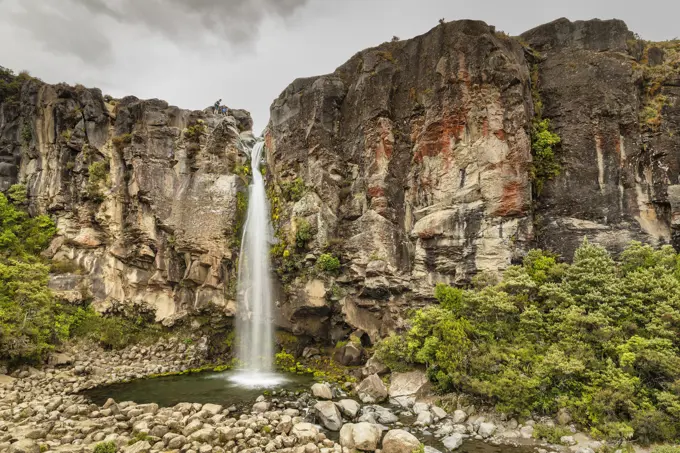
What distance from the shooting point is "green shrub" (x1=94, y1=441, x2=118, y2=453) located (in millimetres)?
12016

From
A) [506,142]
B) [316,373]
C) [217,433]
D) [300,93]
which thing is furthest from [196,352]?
[506,142]

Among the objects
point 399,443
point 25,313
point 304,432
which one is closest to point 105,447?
point 304,432

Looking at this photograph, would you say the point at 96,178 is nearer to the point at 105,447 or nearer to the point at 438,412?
the point at 105,447

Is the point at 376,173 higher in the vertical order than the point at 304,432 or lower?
higher

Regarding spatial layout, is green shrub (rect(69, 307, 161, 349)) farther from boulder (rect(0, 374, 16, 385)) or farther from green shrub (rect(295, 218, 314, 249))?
green shrub (rect(295, 218, 314, 249))

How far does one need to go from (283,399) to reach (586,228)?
18.5 meters

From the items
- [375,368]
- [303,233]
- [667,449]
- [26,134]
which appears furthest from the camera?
[26,134]

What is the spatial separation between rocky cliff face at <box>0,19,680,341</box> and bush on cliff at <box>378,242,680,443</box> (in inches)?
144

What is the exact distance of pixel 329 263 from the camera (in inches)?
992

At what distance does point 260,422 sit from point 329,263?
39.5 feet

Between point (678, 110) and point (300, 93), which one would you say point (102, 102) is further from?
point (678, 110)

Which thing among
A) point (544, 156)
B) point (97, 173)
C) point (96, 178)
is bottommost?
point (544, 156)

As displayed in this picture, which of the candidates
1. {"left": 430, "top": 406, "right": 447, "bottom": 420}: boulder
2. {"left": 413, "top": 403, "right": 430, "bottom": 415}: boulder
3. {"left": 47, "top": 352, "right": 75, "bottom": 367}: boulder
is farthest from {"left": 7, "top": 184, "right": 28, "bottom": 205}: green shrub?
{"left": 430, "top": 406, "right": 447, "bottom": 420}: boulder

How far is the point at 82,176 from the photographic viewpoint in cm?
3073
